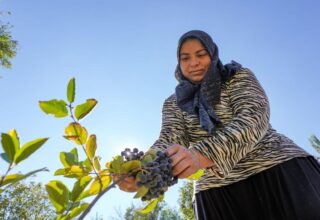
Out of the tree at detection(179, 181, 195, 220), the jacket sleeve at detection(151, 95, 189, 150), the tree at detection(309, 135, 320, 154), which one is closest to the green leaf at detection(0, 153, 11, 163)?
the jacket sleeve at detection(151, 95, 189, 150)

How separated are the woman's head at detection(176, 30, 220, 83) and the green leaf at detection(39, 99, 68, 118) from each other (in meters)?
1.01

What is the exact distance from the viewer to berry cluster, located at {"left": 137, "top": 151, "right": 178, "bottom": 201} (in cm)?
85

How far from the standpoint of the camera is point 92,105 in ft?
2.50

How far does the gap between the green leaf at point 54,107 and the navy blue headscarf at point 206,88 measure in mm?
805

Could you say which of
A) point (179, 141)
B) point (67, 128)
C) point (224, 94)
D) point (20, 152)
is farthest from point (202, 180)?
point (20, 152)

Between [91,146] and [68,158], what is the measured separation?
3.3 inches

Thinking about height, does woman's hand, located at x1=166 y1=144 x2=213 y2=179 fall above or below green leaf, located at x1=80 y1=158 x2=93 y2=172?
below

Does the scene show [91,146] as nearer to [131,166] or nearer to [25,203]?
[131,166]

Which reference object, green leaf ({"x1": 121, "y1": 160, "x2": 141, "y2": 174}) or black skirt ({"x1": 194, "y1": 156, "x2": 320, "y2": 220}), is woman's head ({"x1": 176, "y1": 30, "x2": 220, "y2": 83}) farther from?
green leaf ({"x1": 121, "y1": 160, "x2": 141, "y2": 174})

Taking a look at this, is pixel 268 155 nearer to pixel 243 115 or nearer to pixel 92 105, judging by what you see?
pixel 243 115

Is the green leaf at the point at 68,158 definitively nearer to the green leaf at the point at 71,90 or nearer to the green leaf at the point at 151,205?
the green leaf at the point at 71,90

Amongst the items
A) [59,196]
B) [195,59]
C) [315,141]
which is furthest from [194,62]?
[315,141]

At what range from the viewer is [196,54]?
66.7 inches

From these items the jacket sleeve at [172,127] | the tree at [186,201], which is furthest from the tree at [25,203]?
the jacket sleeve at [172,127]
